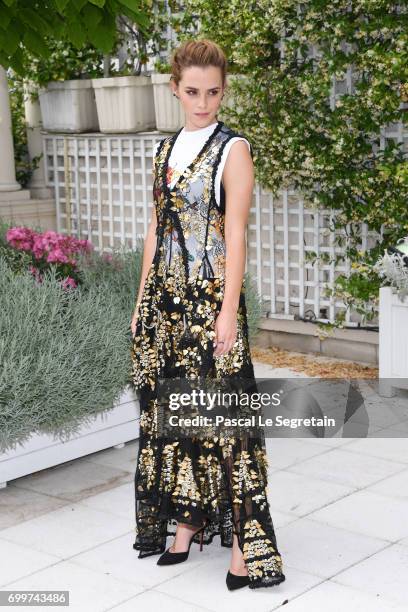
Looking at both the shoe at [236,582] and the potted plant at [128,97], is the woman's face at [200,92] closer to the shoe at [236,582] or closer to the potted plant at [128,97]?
the shoe at [236,582]

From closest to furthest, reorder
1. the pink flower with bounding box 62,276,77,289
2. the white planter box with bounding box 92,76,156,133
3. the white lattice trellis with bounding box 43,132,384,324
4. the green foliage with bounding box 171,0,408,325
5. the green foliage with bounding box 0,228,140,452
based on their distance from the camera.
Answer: the green foliage with bounding box 0,228,140,452, the pink flower with bounding box 62,276,77,289, the green foliage with bounding box 171,0,408,325, the white lattice trellis with bounding box 43,132,384,324, the white planter box with bounding box 92,76,156,133

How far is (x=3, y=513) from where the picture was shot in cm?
441

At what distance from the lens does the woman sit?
339 cm

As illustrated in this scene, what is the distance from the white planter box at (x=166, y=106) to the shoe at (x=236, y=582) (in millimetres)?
4948

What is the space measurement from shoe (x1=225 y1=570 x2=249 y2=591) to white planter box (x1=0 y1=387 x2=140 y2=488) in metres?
1.44

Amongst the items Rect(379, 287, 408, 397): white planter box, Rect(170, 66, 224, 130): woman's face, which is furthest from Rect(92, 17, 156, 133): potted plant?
Rect(170, 66, 224, 130): woman's face

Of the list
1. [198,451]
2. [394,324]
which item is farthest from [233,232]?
[394,324]

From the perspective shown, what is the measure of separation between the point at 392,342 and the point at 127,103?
346 cm

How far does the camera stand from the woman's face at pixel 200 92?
3375 millimetres

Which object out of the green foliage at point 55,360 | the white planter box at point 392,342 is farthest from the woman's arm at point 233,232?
the white planter box at point 392,342

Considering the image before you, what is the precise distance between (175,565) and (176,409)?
661 millimetres

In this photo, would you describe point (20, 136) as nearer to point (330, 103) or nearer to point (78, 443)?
point (330, 103)

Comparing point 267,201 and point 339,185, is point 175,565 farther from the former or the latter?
point 267,201

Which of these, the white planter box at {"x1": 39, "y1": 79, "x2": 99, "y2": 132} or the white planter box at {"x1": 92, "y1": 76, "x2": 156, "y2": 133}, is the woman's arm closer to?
the white planter box at {"x1": 92, "y1": 76, "x2": 156, "y2": 133}
